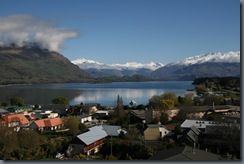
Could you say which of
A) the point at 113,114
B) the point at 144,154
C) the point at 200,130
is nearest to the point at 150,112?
the point at 113,114

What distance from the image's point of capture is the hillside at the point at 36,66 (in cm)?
4299

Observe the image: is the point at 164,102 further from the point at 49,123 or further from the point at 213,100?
the point at 49,123

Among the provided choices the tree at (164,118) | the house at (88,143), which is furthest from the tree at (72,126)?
the tree at (164,118)

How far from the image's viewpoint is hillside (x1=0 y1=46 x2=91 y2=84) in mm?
42987

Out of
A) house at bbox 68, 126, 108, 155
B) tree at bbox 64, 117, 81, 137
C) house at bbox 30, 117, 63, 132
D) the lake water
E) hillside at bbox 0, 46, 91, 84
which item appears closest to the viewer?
house at bbox 68, 126, 108, 155

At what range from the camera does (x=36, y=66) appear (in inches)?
2048

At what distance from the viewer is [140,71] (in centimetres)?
8500

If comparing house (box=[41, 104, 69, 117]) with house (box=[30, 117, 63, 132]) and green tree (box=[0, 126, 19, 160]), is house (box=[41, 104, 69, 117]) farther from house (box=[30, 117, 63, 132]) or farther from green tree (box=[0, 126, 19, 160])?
green tree (box=[0, 126, 19, 160])

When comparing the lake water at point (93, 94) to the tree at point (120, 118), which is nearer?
the tree at point (120, 118)

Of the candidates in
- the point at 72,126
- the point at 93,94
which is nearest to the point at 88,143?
the point at 72,126

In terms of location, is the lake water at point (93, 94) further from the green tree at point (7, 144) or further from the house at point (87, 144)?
the green tree at point (7, 144)

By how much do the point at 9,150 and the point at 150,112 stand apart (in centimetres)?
409

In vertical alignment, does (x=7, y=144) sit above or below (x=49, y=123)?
above

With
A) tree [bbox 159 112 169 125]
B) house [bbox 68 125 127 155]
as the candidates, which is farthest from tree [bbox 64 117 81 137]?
tree [bbox 159 112 169 125]
